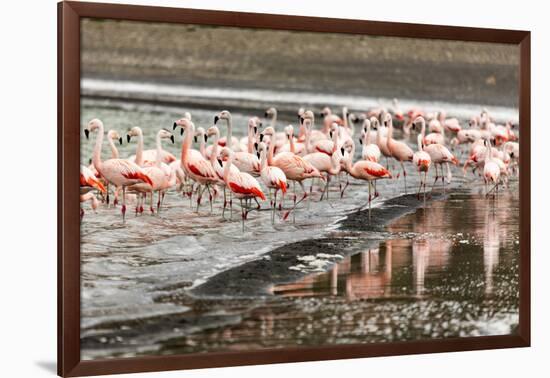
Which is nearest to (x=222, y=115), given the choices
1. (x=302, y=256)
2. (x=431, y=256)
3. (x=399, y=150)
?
(x=302, y=256)

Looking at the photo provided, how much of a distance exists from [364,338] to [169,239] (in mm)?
1319

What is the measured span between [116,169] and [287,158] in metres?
1.02

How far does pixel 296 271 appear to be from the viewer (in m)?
6.25

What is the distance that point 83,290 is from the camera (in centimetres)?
582

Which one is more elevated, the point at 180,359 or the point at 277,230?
the point at 277,230

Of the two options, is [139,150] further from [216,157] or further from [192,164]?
[216,157]

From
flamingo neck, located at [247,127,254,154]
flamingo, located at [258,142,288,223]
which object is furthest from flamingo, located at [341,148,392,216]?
flamingo neck, located at [247,127,254,154]

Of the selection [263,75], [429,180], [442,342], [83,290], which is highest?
[263,75]

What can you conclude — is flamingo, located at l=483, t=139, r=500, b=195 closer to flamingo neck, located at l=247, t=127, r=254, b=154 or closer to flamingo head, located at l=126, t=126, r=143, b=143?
flamingo neck, located at l=247, t=127, r=254, b=154

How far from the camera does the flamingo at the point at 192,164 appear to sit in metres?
6.14

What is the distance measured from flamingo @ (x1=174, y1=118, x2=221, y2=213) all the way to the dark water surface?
0.52 m

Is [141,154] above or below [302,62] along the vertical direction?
below

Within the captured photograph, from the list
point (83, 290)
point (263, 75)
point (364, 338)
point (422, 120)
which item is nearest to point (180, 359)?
point (83, 290)

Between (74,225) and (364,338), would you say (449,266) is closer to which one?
(364,338)
